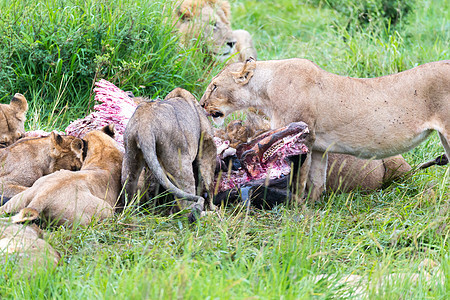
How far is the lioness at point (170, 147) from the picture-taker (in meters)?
4.46

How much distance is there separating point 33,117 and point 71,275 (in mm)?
3298

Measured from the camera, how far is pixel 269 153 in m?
5.15

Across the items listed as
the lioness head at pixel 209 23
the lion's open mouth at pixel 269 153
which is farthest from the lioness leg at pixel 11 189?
the lioness head at pixel 209 23

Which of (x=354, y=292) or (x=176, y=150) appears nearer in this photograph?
(x=354, y=292)

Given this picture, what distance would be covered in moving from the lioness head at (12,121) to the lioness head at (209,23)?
2.57 metres

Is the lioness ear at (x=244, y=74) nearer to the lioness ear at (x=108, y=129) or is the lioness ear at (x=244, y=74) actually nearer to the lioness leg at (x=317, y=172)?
the lioness leg at (x=317, y=172)

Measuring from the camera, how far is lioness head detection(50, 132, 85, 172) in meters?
5.12

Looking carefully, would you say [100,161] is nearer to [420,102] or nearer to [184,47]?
[420,102]

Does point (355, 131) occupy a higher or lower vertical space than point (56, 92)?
higher

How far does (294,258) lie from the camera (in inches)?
145

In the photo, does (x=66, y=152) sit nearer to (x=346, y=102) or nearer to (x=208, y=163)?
(x=208, y=163)

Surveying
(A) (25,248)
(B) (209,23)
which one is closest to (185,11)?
(B) (209,23)

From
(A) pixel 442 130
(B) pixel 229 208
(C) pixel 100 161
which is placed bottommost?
(B) pixel 229 208

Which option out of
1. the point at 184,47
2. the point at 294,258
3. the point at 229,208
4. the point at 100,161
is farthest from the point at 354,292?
the point at 184,47
